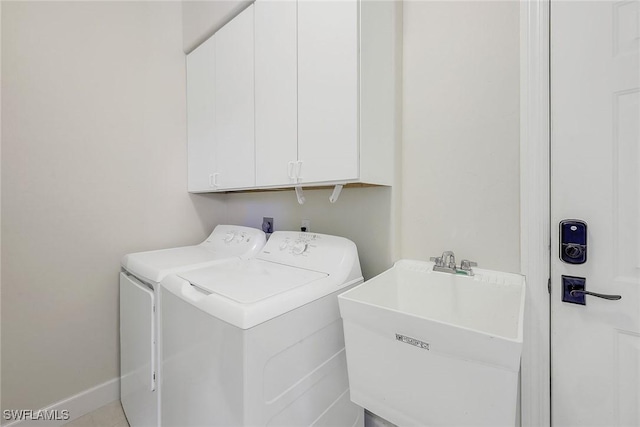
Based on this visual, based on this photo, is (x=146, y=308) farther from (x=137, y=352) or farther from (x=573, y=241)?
(x=573, y=241)

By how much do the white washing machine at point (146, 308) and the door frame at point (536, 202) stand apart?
1.42 m

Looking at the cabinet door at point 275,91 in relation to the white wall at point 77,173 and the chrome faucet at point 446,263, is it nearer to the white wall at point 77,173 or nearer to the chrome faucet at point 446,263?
the chrome faucet at point 446,263

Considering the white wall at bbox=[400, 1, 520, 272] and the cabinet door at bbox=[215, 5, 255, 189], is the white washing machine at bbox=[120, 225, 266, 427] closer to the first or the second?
the cabinet door at bbox=[215, 5, 255, 189]

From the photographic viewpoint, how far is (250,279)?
1.13 m

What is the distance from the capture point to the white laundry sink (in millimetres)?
672


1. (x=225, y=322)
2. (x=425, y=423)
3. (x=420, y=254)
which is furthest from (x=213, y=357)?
(x=420, y=254)

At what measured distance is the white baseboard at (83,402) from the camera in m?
1.45

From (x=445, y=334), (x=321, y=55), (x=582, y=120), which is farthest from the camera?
(x=321, y=55)

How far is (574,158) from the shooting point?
3.18 feet

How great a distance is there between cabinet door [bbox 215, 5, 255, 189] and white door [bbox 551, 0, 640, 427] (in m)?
1.43

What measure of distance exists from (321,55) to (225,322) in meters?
1.17

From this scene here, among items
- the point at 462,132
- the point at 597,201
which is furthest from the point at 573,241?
the point at 462,132

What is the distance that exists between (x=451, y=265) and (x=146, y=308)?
150 centimetres

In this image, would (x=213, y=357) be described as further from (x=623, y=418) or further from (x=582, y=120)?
(x=582, y=120)
